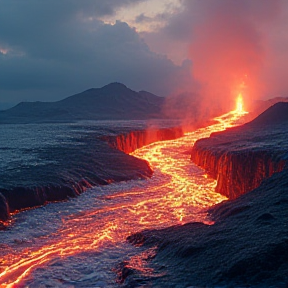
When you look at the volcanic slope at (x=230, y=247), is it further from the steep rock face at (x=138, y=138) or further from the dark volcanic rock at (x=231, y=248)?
the steep rock face at (x=138, y=138)

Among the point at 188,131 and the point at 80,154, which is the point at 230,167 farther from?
the point at 188,131

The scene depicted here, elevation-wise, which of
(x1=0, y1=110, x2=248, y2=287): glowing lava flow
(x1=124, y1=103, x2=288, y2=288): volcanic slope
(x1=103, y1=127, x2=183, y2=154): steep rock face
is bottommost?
(x1=0, y1=110, x2=248, y2=287): glowing lava flow

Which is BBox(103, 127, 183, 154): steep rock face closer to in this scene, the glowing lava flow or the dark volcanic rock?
the glowing lava flow

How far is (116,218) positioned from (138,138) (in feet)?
172

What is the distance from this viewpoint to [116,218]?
25.9m

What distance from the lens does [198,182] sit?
127 feet

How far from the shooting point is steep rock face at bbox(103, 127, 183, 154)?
6800 centimetres

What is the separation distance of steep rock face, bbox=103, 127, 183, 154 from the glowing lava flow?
24.6 meters

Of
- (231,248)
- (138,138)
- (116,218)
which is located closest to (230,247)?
(231,248)

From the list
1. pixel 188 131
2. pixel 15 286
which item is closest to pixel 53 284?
pixel 15 286

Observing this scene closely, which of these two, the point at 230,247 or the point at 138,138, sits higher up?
the point at 138,138

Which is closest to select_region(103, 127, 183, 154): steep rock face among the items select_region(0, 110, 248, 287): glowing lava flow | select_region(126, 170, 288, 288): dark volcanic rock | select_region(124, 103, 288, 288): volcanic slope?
select_region(0, 110, 248, 287): glowing lava flow

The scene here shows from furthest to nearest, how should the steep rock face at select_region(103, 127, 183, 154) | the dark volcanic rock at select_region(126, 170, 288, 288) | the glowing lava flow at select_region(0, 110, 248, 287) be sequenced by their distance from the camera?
1. the steep rock face at select_region(103, 127, 183, 154)
2. the glowing lava flow at select_region(0, 110, 248, 287)
3. the dark volcanic rock at select_region(126, 170, 288, 288)

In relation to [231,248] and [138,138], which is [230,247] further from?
[138,138]
